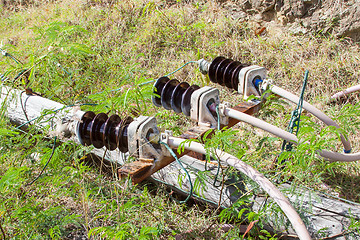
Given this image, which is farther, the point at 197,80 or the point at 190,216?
the point at 197,80

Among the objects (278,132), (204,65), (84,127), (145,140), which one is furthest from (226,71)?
(84,127)

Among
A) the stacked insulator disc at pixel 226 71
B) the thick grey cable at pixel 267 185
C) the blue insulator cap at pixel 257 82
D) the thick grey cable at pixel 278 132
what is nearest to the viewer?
the thick grey cable at pixel 267 185

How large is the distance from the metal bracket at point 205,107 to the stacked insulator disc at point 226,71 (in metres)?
0.52

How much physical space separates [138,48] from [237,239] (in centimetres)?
339

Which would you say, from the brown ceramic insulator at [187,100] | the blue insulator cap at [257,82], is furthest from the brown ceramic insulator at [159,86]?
the blue insulator cap at [257,82]

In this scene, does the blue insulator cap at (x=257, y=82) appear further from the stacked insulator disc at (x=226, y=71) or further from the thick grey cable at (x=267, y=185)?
the thick grey cable at (x=267, y=185)

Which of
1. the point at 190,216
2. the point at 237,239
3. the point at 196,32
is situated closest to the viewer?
the point at 237,239

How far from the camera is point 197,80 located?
396 cm

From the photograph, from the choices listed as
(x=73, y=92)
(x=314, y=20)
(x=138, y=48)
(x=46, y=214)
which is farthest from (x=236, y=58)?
(x=46, y=214)

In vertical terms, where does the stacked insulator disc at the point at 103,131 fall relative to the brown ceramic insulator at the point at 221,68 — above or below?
below

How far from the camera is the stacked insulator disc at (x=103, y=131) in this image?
2.29 meters

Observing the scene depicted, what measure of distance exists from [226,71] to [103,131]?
1282 mm

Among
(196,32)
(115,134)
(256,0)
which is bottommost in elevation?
(115,134)

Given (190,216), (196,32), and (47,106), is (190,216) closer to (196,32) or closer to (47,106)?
(47,106)
